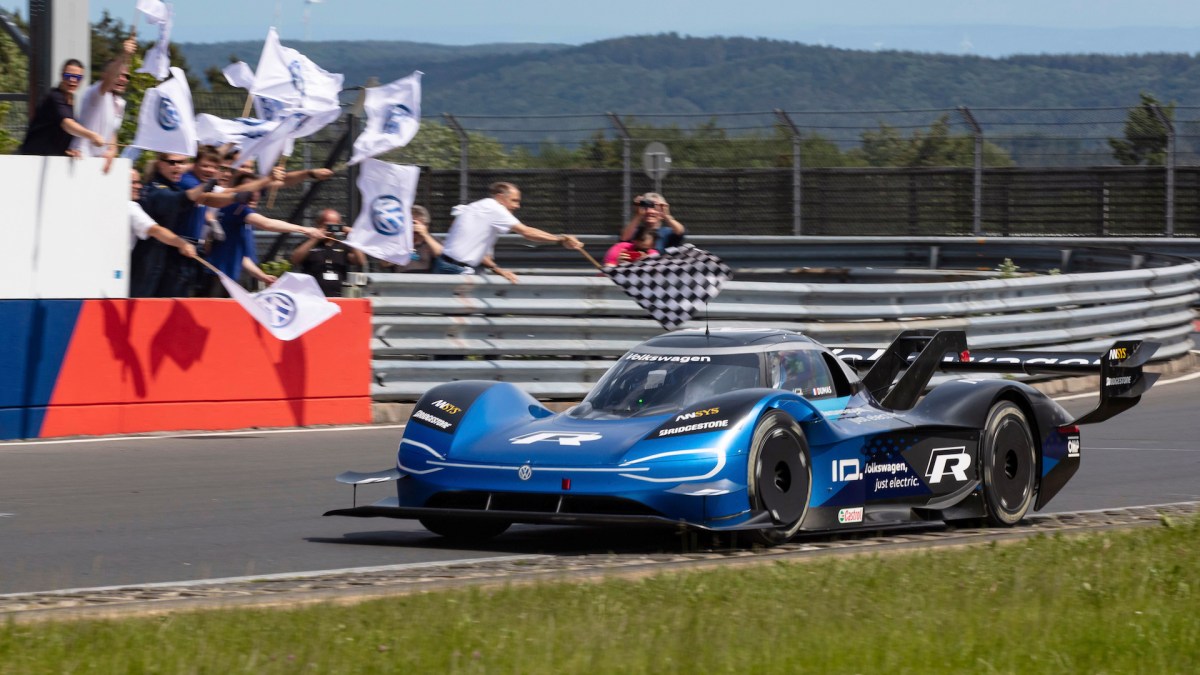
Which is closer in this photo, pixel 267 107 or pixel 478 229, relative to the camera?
pixel 478 229

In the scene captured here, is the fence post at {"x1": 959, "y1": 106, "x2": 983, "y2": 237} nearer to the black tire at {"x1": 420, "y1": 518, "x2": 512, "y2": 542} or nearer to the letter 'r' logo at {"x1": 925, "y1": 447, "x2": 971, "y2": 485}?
the letter 'r' logo at {"x1": 925, "y1": 447, "x2": 971, "y2": 485}

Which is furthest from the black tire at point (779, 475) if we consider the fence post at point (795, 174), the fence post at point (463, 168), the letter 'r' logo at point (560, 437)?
the fence post at point (463, 168)

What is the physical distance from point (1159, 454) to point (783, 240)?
55.5ft

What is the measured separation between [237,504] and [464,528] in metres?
1.59

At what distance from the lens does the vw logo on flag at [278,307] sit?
13031 millimetres

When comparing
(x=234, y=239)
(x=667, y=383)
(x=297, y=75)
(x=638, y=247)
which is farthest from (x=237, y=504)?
(x=638, y=247)

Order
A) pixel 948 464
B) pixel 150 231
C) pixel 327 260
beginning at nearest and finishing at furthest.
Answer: pixel 948 464 → pixel 150 231 → pixel 327 260

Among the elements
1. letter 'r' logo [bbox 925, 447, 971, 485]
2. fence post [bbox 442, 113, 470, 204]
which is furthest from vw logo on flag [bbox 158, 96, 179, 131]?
fence post [bbox 442, 113, 470, 204]

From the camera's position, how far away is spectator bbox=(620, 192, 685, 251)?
1493cm

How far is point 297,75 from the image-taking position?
14461 mm

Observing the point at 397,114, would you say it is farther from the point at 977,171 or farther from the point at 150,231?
the point at 977,171

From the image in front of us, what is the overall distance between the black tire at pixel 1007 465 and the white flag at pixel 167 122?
6423 mm

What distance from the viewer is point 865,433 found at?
8.38 metres

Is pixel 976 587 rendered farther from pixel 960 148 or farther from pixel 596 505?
pixel 960 148
